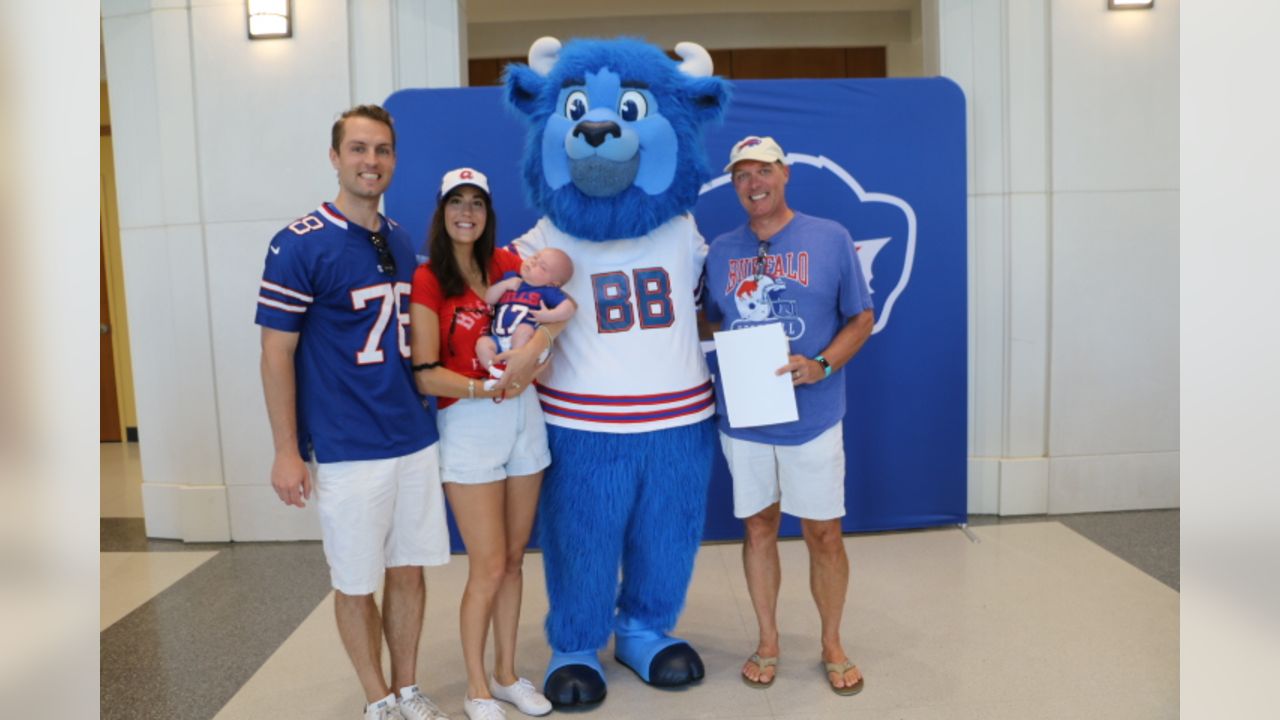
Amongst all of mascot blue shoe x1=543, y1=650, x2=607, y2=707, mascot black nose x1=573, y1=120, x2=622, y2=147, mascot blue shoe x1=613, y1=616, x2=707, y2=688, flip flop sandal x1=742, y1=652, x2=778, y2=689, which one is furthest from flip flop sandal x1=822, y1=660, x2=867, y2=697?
mascot black nose x1=573, y1=120, x2=622, y2=147

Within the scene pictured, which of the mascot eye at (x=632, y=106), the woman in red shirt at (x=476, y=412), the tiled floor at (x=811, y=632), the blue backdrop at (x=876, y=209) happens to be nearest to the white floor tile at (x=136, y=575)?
the tiled floor at (x=811, y=632)

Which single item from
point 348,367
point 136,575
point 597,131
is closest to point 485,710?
point 348,367

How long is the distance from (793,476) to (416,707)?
49.8 inches

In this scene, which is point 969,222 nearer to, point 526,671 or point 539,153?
point 539,153

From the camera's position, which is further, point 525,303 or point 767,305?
point 767,305

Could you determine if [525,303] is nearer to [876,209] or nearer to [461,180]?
[461,180]

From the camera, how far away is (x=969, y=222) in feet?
14.3

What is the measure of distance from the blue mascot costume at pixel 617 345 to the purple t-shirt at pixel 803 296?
18 centimetres

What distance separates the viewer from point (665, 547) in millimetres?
2793

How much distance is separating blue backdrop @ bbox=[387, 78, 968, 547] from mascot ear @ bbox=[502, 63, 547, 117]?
1.26 m

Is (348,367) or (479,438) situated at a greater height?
(348,367)

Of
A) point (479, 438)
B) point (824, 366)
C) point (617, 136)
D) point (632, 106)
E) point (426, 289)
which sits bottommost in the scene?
point (479, 438)

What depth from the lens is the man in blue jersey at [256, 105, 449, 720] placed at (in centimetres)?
227

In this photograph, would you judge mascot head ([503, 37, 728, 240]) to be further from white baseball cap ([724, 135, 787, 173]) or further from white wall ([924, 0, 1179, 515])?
white wall ([924, 0, 1179, 515])
